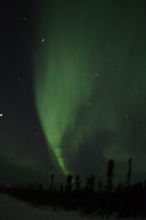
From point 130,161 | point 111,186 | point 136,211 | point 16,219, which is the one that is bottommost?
point 16,219

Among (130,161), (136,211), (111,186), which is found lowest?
(136,211)

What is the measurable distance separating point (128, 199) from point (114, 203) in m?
1.82

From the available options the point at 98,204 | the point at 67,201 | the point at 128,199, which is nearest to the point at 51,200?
the point at 67,201

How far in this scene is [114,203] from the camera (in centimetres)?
3394

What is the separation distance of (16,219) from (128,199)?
18.9 m

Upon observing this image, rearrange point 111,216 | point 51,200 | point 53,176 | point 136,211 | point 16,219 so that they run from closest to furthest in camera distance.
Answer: point 16,219 → point 111,216 → point 136,211 → point 51,200 → point 53,176

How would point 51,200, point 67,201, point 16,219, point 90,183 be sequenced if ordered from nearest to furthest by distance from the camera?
point 16,219 → point 67,201 → point 51,200 → point 90,183

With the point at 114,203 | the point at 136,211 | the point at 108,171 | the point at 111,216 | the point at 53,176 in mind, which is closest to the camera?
the point at 111,216

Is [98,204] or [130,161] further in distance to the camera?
[130,161]

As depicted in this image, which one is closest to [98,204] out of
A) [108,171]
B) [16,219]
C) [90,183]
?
[108,171]

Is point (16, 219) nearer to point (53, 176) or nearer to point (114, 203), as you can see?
point (114, 203)

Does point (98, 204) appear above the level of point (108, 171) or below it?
below

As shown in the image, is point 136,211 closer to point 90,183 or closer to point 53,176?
point 90,183

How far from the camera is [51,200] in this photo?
3909cm
